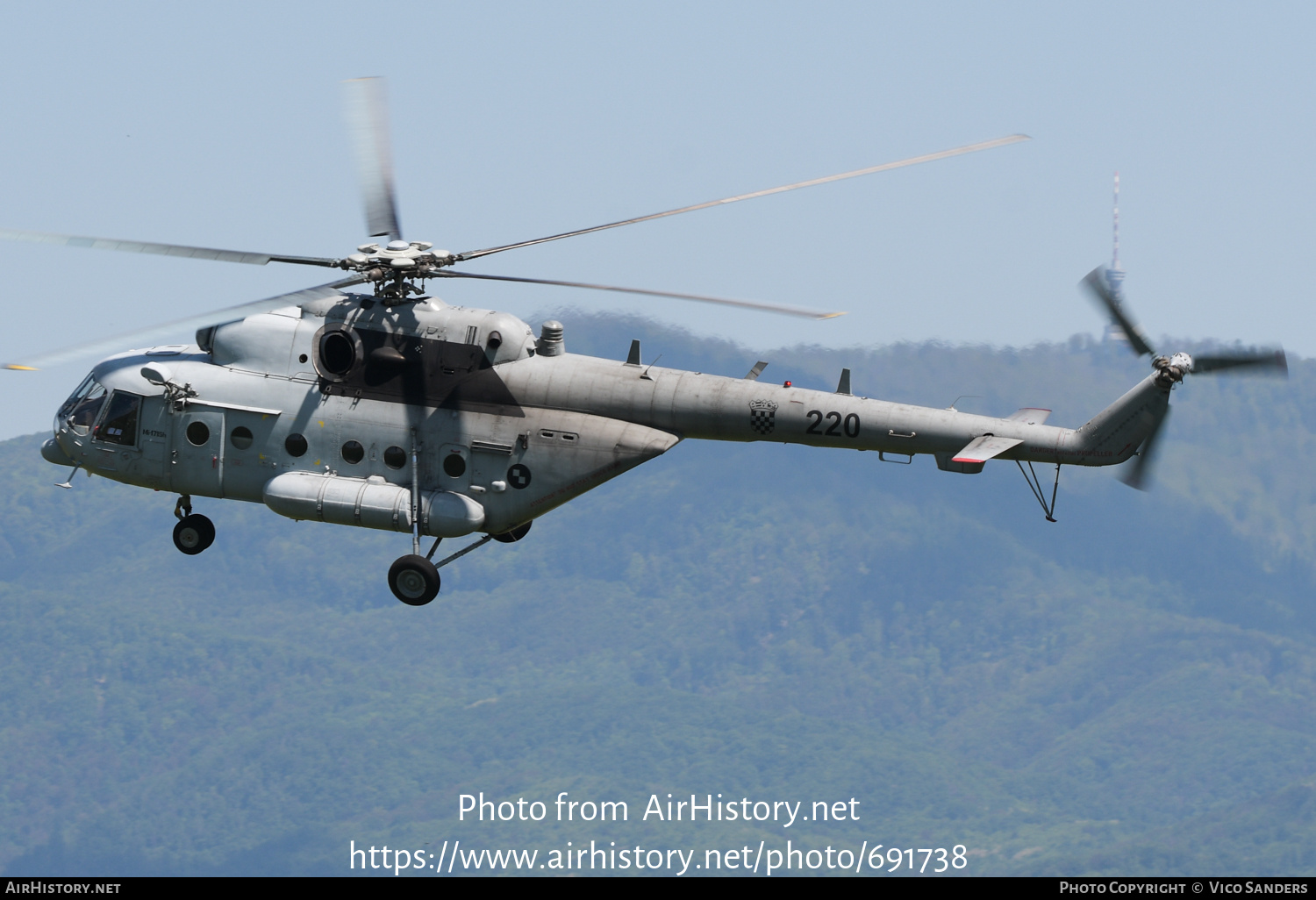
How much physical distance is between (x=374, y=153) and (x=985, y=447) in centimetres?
1409

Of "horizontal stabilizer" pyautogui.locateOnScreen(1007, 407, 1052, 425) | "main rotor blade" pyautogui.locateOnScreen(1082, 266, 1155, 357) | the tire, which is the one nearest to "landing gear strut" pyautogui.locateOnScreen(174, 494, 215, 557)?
the tire

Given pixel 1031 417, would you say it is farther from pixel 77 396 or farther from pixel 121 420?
pixel 77 396

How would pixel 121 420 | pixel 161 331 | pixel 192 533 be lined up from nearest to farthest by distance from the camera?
1. pixel 161 331
2. pixel 121 420
3. pixel 192 533

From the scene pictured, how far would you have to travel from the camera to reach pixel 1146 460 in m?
36.6

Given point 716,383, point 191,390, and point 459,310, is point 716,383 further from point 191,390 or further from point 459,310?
point 191,390

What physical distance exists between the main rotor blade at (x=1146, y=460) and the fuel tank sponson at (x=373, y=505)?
1360 cm

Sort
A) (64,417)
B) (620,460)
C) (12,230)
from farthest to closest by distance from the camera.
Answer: (64,417)
(620,460)
(12,230)

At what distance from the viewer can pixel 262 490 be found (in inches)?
1501

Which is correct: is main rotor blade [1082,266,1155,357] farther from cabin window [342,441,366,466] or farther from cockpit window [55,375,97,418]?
cockpit window [55,375,97,418]

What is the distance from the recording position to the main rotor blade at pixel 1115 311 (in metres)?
34.8

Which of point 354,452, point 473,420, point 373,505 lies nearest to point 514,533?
point 473,420

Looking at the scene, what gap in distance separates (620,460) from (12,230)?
12.9 meters
